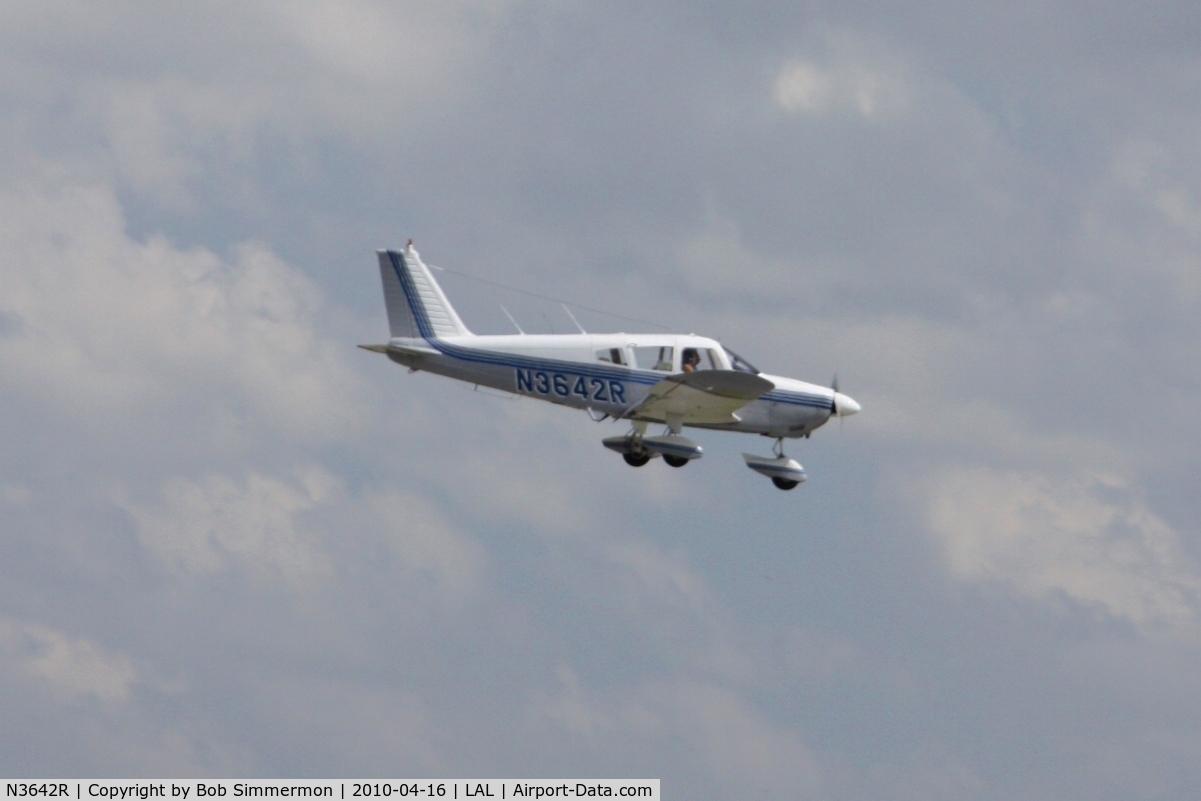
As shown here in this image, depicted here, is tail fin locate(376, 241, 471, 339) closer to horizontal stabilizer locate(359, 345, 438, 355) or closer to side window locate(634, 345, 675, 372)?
horizontal stabilizer locate(359, 345, 438, 355)

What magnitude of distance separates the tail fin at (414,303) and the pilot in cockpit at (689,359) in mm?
4744

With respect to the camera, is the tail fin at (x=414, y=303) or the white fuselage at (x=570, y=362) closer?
the white fuselage at (x=570, y=362)

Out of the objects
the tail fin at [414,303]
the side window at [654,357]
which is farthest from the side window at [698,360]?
the tail fin at [414,303]

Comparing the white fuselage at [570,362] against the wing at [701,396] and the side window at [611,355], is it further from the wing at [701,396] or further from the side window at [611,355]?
the wing at [701,396]

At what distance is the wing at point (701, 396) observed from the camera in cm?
3791

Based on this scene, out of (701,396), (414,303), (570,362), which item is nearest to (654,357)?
(701,396)

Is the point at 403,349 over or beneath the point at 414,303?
beneath

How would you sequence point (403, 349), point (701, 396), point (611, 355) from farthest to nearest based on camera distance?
point (403, 349) → point (611, 355) → point (701, 396)

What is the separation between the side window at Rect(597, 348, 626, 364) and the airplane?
0.07ft

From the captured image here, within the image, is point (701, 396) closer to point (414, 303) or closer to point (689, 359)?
point (689, 359)

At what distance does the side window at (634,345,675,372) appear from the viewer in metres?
39.1

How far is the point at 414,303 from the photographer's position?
1563 inches

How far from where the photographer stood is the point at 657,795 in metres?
34.1

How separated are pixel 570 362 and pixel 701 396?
289 cm
